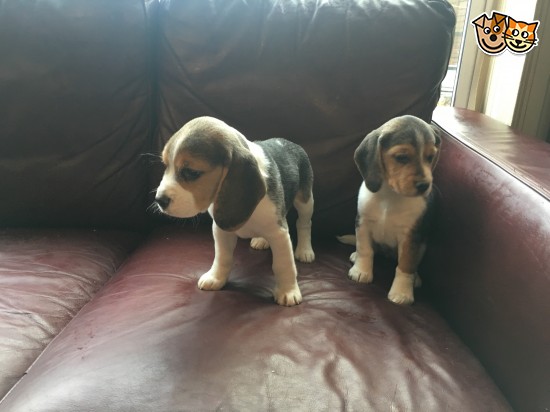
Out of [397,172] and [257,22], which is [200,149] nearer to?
[397,172]

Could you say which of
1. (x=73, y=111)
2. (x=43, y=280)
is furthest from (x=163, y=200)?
(x=73, y=111)

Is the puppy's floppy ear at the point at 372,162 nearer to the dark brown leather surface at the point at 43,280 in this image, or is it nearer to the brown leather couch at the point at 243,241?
the brown leather couch at the point at 243,241

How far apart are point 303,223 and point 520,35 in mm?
1257

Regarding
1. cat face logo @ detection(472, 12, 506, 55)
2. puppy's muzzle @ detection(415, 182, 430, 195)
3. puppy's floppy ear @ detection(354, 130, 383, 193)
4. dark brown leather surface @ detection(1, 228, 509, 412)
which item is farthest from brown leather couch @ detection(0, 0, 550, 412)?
cat face logo @ detection(472, 12, 506, 55)

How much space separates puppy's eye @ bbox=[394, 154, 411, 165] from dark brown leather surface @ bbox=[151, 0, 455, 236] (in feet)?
1.10

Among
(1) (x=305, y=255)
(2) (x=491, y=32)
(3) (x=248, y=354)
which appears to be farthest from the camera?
(2) (x=491, y=32)

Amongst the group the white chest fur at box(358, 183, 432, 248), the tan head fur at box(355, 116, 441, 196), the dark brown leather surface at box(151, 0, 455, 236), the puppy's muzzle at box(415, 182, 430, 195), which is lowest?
the white chest fur at box(358, 183, 432, 248)

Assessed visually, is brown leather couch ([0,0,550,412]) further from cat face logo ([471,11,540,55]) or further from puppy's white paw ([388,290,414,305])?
cat face logo ([471,11,540,55])

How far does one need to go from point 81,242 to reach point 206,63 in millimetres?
752

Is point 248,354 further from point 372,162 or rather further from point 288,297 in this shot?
point 372,162

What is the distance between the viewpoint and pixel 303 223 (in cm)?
161

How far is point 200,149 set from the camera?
3.66ft

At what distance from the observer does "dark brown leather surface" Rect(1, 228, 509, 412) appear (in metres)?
0.93

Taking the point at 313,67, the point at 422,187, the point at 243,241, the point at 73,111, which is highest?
the point at 313,67
